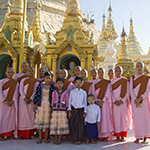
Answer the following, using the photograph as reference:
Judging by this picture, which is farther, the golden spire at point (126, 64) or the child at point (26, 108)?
the golden spire at point (126, 64)

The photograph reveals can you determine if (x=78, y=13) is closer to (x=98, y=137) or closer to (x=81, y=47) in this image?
(x=81, y=47)

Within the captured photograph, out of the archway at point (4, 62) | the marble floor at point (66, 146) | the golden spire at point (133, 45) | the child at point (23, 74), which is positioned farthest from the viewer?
the golden spire at point (133, 45)

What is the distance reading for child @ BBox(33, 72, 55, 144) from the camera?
4.86m

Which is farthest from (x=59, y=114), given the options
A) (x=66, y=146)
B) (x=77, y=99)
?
(x=66, y=146)

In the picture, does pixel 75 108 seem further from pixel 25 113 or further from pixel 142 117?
pixel 142 117

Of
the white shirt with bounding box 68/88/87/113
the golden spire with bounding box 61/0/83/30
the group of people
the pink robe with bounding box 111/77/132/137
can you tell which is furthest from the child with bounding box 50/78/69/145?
the golden spire with bounding box 61/0/83/30

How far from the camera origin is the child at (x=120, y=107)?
5242 mm

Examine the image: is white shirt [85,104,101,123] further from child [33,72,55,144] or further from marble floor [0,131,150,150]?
child [33,72,55,144]

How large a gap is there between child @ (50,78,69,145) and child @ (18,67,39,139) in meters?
0.88

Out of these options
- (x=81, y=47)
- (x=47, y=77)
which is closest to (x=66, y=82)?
(x=47, y=77)

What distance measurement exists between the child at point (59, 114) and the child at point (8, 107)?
1.27 metres

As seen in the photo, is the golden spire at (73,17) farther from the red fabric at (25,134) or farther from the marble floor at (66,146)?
the marble floor at (66,146)

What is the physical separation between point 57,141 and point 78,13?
33.7 feet

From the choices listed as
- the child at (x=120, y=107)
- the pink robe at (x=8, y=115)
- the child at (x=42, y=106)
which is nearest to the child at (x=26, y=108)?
the pink robe at (x=8, y=115)
